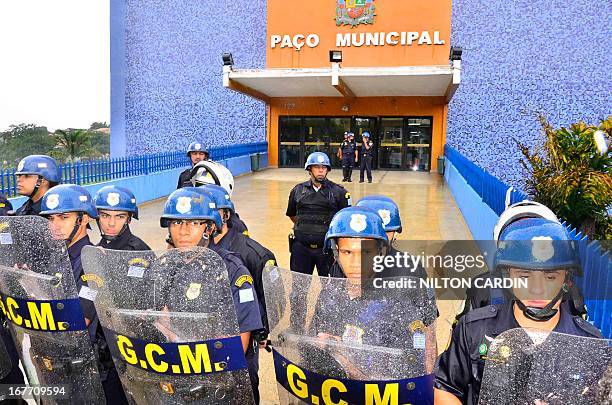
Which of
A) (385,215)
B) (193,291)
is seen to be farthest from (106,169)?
(193,291)

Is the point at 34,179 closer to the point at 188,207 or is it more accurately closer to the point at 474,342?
the point at 188,207

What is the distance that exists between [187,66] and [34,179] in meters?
18.1

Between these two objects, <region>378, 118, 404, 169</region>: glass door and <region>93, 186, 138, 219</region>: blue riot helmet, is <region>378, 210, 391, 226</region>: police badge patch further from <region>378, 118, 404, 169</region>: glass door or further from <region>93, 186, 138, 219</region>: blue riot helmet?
<region>378, 118, 404, 169</region>: glass door

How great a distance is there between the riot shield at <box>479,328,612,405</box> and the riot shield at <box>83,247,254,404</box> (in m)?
0.85

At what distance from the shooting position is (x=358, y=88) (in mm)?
18297

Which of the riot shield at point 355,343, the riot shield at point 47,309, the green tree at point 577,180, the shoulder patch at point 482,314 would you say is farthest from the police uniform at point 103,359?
the green tree at point 577,180

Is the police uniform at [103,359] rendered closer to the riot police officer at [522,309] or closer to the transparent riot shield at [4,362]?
the transparent riot shield at [4,362]

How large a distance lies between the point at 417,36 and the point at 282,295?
19220mm

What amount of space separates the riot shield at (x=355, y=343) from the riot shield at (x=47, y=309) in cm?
97

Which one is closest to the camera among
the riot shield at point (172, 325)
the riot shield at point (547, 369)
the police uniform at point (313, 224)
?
the riot shield at point (547, 369)

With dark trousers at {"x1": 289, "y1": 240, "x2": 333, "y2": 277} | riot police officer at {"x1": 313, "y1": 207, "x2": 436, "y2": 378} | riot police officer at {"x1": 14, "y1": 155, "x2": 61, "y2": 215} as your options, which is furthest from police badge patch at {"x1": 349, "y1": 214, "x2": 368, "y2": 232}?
riot police officer at {"x1": 14, "y1": 155, "x2": 61, "y2": 215}

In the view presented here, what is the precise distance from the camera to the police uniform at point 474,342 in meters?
1.78

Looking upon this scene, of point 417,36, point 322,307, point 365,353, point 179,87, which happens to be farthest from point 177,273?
point 179,87

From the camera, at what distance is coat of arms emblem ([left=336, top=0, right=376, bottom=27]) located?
19.3 m
